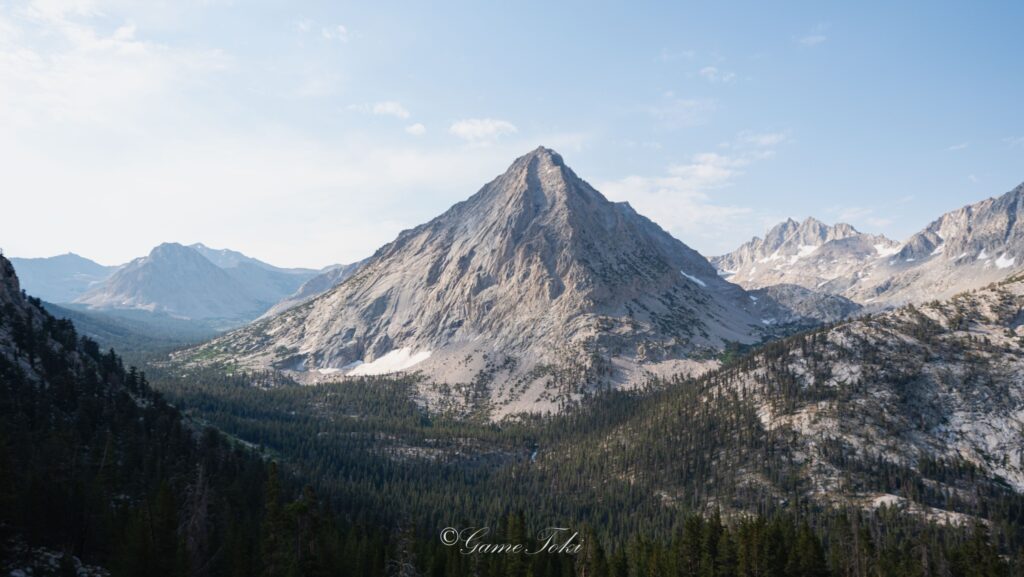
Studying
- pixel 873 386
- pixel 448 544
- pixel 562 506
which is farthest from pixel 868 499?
pixel 448 544

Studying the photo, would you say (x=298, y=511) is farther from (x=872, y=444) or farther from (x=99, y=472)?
(x=872, y=444)

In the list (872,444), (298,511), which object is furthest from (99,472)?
(872,444)

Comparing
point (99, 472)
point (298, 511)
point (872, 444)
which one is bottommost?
point (872, 444)

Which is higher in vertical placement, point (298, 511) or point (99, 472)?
point (298, 511)

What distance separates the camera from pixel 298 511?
58656 mm

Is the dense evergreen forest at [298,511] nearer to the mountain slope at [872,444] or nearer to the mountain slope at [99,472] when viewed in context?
the mountain slope at [99,472]

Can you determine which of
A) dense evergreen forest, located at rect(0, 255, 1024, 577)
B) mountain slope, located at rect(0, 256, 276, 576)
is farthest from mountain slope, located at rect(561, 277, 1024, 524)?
mountain slope, located at rect(0, 256, 276, 576)

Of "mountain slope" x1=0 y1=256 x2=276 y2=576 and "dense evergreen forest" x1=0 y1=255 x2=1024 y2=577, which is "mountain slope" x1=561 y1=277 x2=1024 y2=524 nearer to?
"dense evergreen forest" x1=0 y1=255 x2=1024 y2=577

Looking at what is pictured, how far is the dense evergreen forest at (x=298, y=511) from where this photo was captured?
59781 mm

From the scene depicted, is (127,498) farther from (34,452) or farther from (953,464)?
(953,464)

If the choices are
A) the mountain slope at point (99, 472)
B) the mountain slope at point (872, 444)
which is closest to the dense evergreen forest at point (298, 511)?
the mountain slope at point (99, 472)

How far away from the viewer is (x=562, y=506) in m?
154

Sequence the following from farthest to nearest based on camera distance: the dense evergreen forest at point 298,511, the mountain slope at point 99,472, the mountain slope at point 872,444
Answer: the mountain slope at point 872,444 → the dense evergreen forest at point 298,511 → the mountain slope at point 99,472

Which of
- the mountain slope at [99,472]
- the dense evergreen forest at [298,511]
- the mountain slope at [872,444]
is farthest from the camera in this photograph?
the mountain slope at [872,444]
